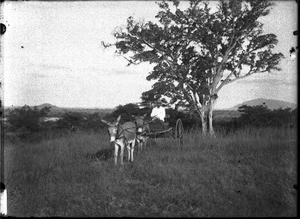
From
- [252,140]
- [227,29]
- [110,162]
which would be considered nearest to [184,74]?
[227,29]

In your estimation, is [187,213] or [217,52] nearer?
[187,213]

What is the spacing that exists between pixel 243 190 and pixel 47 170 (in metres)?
4.71

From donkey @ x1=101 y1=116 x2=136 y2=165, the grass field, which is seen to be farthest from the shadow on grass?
donkey @ x1=101 y1=116 x2=136 y2=165

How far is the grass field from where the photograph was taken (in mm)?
5340

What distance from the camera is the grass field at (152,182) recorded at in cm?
534

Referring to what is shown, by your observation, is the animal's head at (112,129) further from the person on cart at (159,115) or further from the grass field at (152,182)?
the person on cart at (159,115)

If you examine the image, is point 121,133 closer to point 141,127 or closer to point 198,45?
point 141,127

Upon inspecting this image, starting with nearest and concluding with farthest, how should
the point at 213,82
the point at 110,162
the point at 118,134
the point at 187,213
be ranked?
1. the point at 187,213
2. the point at 118,134
3. the point at 110,162
4. the point at 213,82

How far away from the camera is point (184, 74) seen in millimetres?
13227

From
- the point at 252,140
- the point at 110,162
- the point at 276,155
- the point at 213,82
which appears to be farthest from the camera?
the point at 213,82

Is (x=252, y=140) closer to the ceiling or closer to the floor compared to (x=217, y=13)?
closer to the floor

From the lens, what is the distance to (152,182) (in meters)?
6.43

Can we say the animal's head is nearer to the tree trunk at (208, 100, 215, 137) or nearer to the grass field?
the grass field

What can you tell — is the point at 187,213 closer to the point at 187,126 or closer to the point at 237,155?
the point at 237,155
